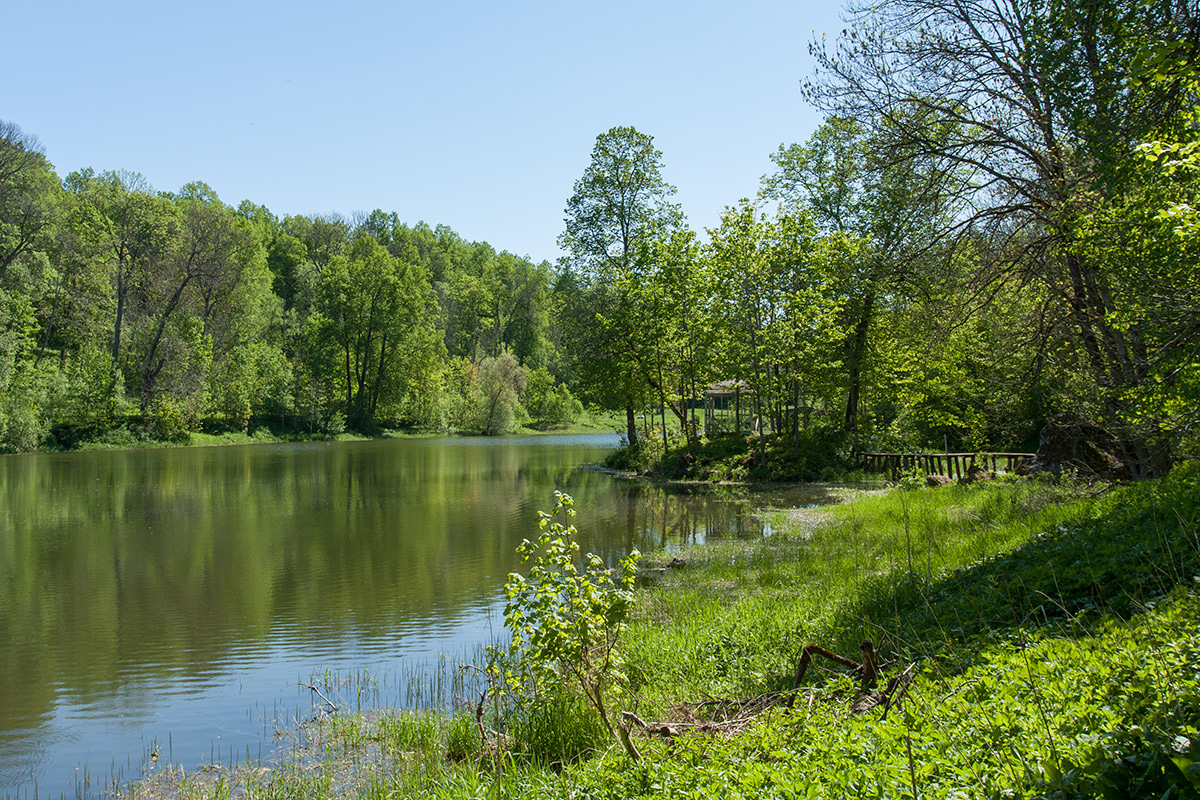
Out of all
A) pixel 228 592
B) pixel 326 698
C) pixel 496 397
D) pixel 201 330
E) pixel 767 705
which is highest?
pixel 201 330

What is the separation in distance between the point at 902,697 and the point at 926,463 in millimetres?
21343

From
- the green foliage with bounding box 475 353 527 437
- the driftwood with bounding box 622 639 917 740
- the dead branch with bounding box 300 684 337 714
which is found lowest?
the dead branch with bounding box 300 684 337 714

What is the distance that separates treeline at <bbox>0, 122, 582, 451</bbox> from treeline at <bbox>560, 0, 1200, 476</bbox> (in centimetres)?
4060

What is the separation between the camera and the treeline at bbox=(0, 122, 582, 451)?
4419 cm

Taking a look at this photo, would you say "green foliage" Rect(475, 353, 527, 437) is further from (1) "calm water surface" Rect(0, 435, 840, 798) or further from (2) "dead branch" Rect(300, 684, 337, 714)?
(2) "dead branch" Rect(300, 684, 337, 714)

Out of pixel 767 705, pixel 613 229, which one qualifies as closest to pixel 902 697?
pixel 767 705

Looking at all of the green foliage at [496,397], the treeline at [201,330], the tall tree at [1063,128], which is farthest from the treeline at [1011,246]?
the green foliage at [496,397]

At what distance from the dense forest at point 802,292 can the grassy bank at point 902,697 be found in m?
2.73

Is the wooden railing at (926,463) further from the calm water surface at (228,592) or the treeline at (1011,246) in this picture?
the calm water surface at (228,592)

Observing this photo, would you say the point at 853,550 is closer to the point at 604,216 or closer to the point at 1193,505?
the point at 1193,505

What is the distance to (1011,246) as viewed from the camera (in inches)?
557

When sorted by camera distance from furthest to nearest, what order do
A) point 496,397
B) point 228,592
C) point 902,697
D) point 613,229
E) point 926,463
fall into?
point 496,397 < point 613,229 < point 926,463 < point 228,592 < point 902,697

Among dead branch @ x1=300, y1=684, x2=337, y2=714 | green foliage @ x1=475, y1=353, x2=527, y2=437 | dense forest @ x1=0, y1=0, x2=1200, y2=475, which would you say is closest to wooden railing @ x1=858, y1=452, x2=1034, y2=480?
dense forest @ x1=0, y1=0, x2=1200, y2=475

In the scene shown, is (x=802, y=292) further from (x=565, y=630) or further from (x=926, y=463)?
(x=565, y=630)
